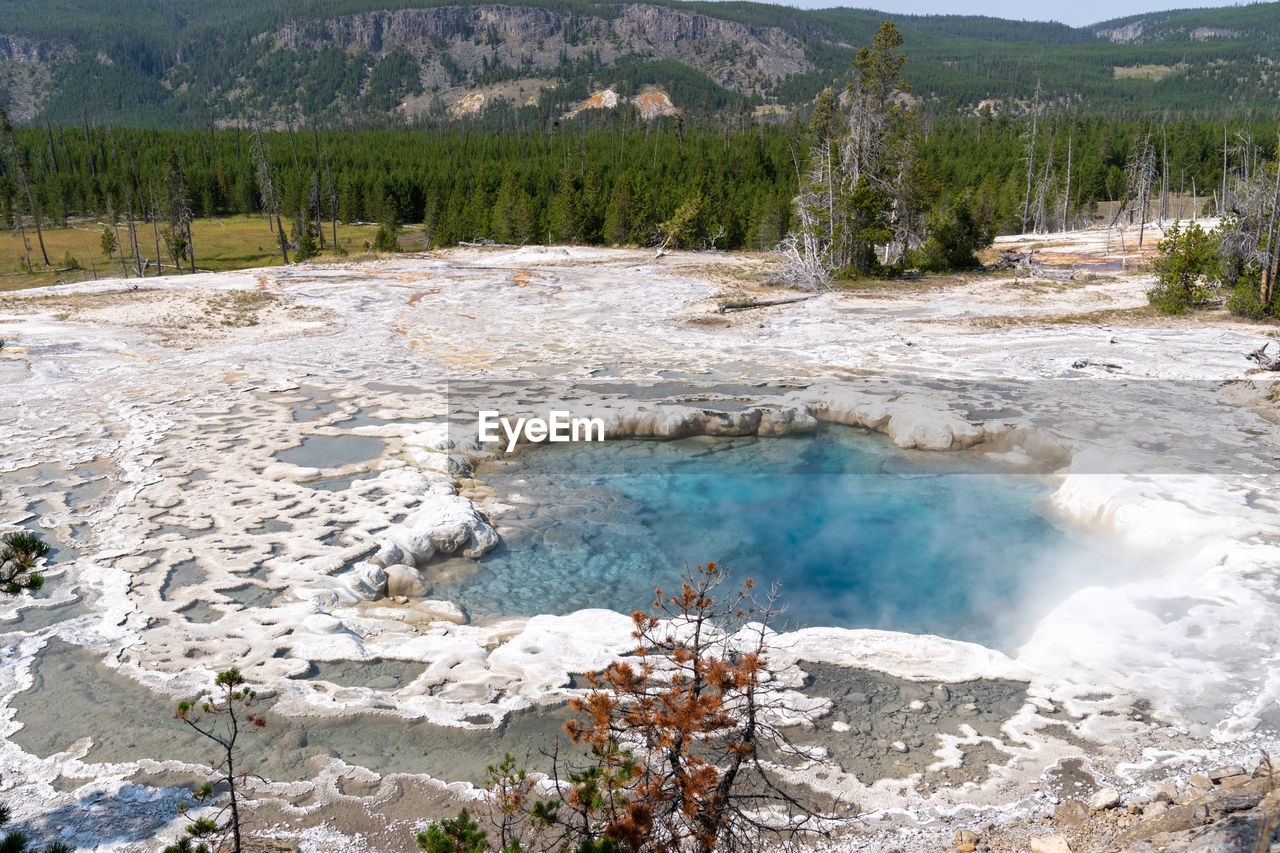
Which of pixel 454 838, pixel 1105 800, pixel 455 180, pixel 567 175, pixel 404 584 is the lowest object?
pixel 404 584

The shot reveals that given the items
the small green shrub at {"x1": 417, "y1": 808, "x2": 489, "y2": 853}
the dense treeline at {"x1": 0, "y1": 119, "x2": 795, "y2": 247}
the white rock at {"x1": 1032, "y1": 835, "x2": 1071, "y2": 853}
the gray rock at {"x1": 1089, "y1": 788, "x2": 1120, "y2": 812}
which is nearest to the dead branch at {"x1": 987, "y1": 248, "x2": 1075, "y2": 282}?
the dense treeline at {"x1": 0, "y1": 119, "x2": 795, "y2": 247}

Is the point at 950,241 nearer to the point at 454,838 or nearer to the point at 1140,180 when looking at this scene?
the point at 1140,180

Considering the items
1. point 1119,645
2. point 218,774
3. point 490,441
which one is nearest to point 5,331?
point 490,441

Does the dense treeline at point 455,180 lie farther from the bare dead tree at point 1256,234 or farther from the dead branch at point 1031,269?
the bare dead tree at point 1256,234

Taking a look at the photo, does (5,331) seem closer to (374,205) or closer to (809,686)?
(809,686)

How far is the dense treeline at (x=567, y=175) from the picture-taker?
167 ft

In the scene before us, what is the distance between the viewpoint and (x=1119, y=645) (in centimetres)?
679

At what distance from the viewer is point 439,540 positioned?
9117 mm

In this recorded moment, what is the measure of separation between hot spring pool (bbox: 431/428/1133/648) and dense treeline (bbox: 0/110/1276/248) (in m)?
32.9

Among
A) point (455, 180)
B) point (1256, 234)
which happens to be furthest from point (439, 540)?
point (455, 180)

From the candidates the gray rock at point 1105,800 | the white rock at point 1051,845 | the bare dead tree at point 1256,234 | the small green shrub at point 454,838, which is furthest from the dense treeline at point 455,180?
the small green shrub at point 454,838

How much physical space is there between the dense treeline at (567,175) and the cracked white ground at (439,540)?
28.3 m

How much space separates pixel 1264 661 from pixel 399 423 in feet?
37.9

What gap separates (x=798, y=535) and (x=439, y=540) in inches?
177
